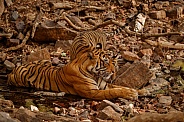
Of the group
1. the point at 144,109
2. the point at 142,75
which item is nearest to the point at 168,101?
the point at 144,109

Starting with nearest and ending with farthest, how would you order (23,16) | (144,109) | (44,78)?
(144,109) → (44,78) → (23,16)

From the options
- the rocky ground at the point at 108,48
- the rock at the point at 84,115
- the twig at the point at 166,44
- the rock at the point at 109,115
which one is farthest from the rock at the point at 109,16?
the rock at the point at 109,115

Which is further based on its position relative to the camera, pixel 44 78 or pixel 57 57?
pixel 57 57

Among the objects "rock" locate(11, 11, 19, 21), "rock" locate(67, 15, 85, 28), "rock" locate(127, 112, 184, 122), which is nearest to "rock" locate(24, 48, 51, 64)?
"rock" locate(67, 15, 85, 28)

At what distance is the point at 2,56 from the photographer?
9.84 meters

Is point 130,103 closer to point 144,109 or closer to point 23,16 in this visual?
point 144,109

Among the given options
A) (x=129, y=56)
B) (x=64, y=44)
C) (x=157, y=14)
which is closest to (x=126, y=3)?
(x=157, y=14)

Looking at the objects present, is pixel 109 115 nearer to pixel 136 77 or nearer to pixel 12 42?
pixel 136 77

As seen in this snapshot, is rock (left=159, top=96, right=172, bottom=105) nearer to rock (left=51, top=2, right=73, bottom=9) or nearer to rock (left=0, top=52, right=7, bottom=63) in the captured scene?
rock (left=0, top=52, right=7, bottom=63)

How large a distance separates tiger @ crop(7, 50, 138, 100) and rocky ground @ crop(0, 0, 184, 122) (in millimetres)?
151

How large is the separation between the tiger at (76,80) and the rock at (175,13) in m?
3.71

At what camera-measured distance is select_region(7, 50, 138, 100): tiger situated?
764 cm

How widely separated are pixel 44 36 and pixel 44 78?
2369 mm

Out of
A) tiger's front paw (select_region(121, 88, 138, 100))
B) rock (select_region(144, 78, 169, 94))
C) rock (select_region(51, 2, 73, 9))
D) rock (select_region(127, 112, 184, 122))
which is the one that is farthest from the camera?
rock (select_region(51, 2, 73, 9))
